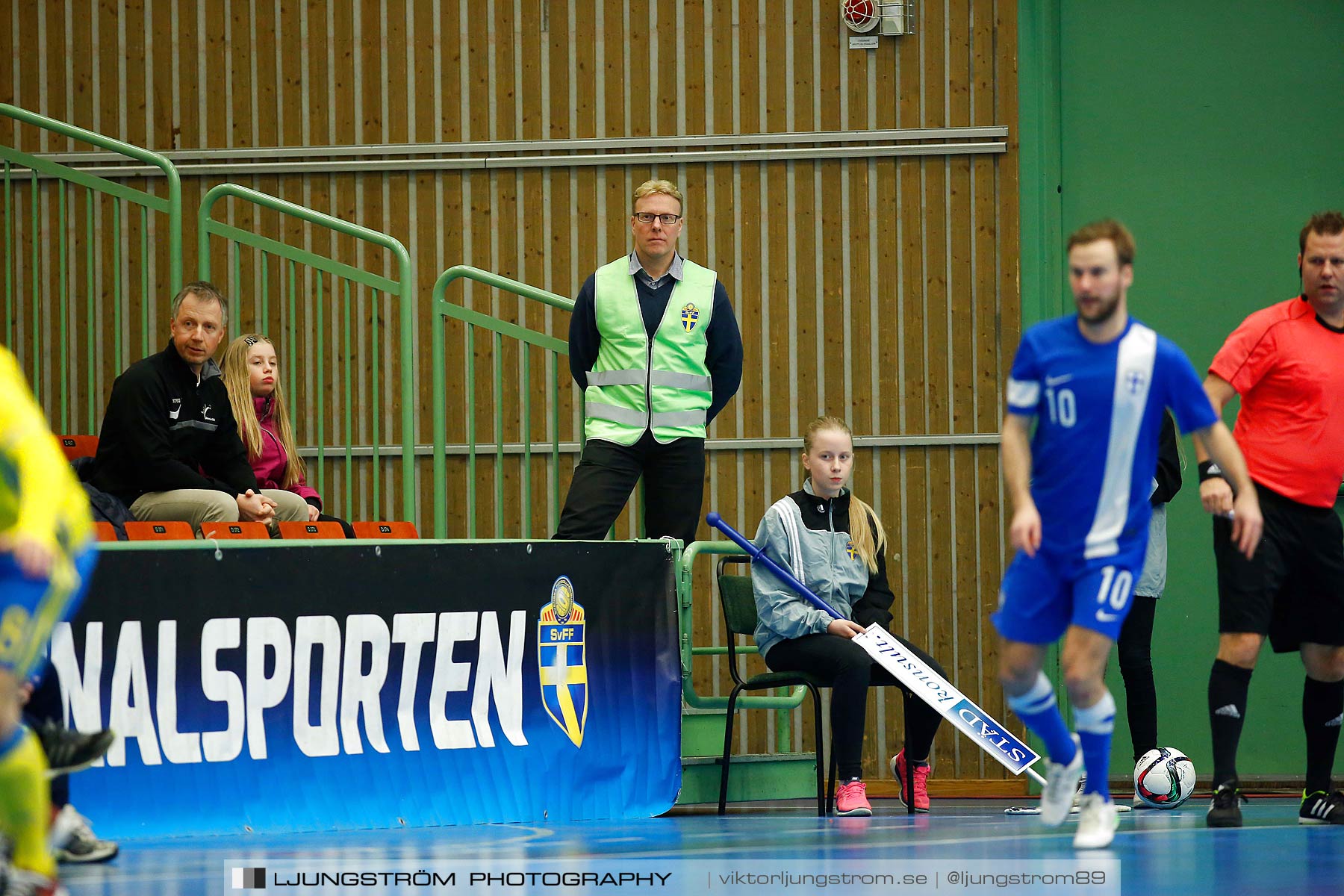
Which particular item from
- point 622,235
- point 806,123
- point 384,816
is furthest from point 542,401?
point 384,816

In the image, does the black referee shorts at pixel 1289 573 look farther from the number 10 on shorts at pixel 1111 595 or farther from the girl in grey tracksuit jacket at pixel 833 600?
the girl in grey tracksuit jacket at pixel 833 600

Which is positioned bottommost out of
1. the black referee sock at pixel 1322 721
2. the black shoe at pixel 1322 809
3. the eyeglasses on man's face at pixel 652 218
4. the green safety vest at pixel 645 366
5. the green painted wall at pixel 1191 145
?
the black shoe at pixel 1322 809

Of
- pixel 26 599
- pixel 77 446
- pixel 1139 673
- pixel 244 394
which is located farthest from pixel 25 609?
pixel 1139 673

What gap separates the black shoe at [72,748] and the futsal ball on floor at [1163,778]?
4.12 meters

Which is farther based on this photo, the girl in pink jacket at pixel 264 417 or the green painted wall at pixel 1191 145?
the green painted wall at pixel 1191 145

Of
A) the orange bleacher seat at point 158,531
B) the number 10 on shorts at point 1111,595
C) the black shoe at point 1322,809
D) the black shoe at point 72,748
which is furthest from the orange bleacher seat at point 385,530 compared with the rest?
the black shoe at point 1322,809

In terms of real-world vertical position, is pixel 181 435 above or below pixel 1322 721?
above

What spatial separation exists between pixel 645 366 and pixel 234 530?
188 centimetres

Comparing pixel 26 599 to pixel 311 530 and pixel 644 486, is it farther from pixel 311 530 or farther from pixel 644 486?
pixel 644 486

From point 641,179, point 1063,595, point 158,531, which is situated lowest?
point 1063,595

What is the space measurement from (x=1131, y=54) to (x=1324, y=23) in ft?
3.71

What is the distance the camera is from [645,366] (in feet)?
21.6

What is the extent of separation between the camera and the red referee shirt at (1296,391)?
16.9ft

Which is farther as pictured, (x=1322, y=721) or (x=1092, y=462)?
(x=1322, y=721)
